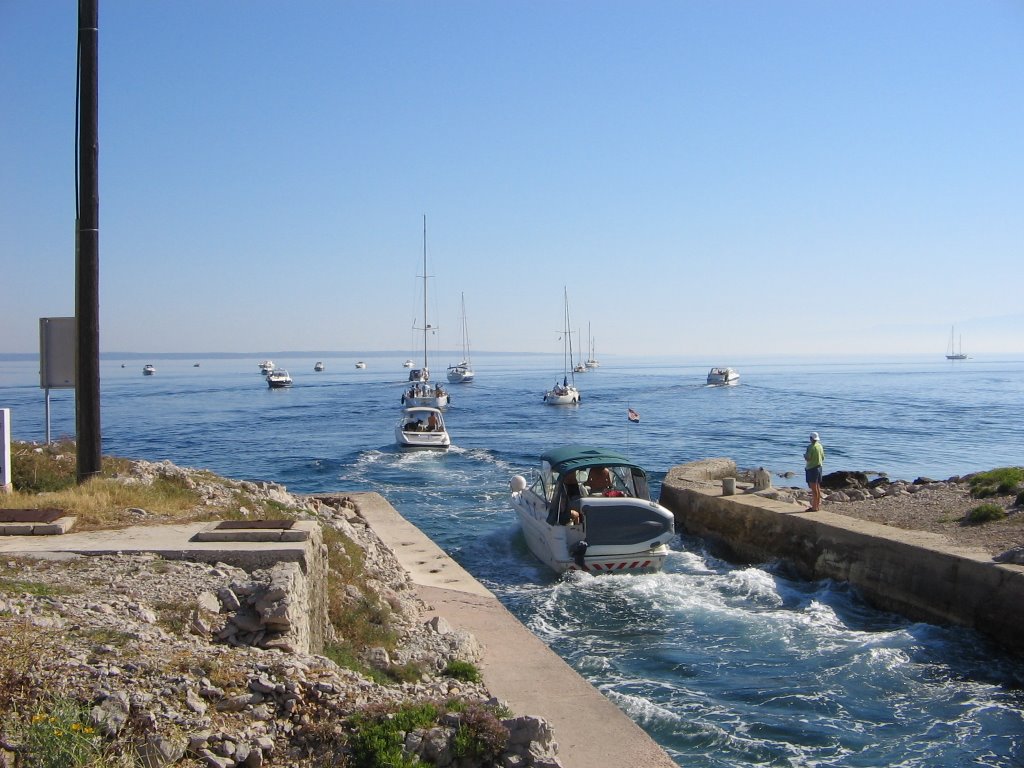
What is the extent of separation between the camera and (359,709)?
5906 millimetres

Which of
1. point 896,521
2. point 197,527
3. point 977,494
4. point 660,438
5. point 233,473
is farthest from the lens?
point 660,438

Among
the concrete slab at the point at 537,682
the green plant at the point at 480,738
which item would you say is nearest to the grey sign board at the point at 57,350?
the concrete slab at the point at 537,682

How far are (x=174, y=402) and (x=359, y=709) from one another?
84899 millimetres

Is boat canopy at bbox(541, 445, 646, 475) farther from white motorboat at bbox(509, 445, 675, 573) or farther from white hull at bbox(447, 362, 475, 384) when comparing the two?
white hull at bbox(447, 362, 475, 384)

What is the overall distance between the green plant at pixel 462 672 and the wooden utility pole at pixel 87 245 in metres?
6.54

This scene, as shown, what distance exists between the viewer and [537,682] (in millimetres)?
8883

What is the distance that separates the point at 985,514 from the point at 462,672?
42.0 feet

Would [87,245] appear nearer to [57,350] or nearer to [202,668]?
[57,350]

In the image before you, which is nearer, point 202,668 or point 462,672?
point 202,668

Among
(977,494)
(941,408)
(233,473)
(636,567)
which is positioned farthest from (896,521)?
(941,408)

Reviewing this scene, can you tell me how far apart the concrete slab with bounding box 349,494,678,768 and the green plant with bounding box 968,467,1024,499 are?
495 inches

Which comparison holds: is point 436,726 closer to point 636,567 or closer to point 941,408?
point 636,567

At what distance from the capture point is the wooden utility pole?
1195cm

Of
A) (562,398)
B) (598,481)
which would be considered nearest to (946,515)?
(598,481)
